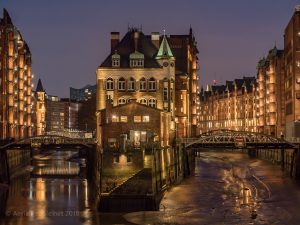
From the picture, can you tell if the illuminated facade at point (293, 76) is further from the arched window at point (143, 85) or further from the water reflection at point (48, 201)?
the water reflection at point (48, 201)

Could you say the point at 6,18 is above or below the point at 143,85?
above

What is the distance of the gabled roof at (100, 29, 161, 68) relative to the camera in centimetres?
11312

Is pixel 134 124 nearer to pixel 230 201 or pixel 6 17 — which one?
pixel 230 201

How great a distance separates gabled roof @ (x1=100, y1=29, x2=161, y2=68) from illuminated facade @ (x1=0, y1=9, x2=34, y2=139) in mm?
31161

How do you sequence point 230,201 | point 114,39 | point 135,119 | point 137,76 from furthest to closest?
point 114,39 → point 137,76 → point 135,119 → point 230,201

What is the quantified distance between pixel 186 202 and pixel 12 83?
75.1 m

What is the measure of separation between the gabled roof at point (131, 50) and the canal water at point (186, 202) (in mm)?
Answer: 20892

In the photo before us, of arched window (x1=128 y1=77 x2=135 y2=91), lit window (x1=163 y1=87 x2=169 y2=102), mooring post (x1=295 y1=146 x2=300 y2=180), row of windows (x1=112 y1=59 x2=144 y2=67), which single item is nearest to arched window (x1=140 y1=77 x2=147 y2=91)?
arched window (x1=128 y1=77 x2=135 y2=91)

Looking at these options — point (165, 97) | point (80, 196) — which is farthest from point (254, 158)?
point (80, 196)

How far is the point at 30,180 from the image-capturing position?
Answer: 10712 centimetres

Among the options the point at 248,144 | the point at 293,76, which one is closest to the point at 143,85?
the point at 248,144

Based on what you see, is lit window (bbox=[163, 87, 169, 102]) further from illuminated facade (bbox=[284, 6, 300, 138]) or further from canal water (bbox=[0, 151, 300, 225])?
illuminated facade (bbox=[284, 6, 300, 138])

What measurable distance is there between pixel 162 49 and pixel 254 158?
70605 mm

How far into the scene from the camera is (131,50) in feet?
379
